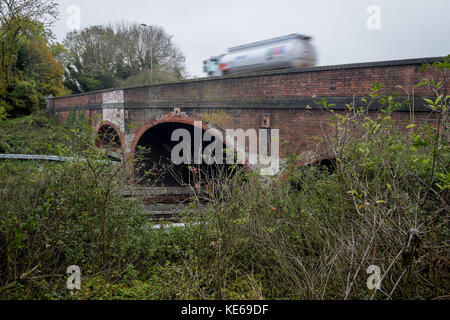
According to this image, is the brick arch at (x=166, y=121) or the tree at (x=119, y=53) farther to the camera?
the tree at (x=119, y=53)

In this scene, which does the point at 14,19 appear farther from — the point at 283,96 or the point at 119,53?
the point at 119,53

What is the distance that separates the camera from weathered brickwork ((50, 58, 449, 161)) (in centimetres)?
535

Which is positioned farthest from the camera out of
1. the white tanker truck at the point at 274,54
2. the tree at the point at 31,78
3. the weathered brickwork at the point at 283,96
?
the tree at the point at 31,78

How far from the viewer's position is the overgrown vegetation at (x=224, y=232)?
281 centimetres

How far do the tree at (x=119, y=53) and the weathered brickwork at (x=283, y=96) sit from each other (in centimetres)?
1750

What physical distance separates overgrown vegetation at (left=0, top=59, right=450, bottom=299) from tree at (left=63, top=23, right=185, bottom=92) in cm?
2486

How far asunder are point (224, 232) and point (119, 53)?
2903cm

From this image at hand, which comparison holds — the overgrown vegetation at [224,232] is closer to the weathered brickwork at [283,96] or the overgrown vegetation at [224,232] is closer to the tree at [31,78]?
the weathered brickwork at [283,96]

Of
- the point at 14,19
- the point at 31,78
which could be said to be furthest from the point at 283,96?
the point at 31,78

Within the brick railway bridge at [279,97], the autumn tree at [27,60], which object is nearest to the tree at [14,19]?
the autumn tree at [27,60]

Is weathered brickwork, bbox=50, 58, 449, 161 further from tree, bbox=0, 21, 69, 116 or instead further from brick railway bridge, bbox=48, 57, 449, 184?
tree, bbox=0, 21, 69, 116

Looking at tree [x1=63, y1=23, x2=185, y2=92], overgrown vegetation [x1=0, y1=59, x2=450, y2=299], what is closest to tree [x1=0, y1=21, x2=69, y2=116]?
tree [x1=63, y1=23, x2=185, y2=92]

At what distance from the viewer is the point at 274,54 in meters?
9.56
